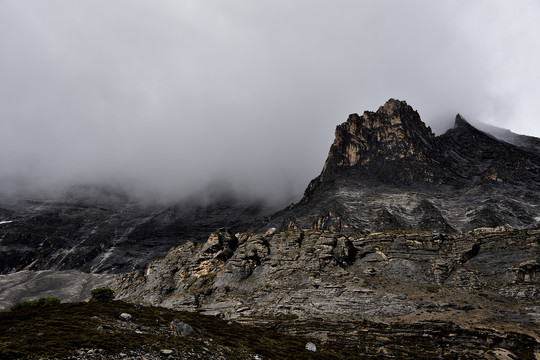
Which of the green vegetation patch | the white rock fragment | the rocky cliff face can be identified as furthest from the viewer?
the rocky cliff face

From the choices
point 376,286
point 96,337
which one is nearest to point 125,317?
point 96,337

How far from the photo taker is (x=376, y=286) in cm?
9031

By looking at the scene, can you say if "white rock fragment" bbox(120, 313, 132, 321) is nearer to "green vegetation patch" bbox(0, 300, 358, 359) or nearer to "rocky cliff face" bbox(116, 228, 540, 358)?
"green vegetation patch" bbox(0, 300, 358, 359)

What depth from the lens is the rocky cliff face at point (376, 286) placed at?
2699 inches

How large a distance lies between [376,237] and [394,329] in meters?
49.0

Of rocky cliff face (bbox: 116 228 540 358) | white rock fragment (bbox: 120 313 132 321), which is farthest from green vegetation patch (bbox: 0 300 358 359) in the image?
rocky cliff face (bbox: 116 228 540 358)

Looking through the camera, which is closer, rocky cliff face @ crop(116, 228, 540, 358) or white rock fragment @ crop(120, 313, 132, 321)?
white rock fragment @ crop(120, 313, 132, 321)

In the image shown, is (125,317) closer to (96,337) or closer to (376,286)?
(96,337)

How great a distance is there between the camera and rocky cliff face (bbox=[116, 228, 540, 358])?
225 feet

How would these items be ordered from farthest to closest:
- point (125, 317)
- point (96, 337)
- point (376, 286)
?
point (376, 286), point (125, 317), point (96, 337)

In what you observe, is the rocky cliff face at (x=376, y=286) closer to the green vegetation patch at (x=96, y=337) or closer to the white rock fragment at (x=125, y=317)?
the green vegetation patch at (x=96, y=337)

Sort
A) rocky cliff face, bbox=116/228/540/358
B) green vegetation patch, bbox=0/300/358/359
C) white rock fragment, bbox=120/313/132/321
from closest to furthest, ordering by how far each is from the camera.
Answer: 1. green vegetation patch, bbox=0/300/358/359
2. white rock fragment, bbox=120/313/132/321
3. rocky cliff face, bbox=116/228/540/358

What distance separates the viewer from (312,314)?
83.6 meters

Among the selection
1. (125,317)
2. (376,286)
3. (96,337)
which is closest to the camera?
(96,337)
